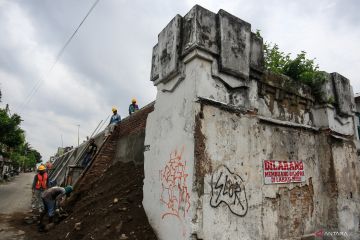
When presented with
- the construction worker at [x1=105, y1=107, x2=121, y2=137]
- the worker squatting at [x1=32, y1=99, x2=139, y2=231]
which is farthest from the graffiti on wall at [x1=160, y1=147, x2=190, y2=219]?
the construction worker at [x1=105, y1=107, x2=121, y2=137]

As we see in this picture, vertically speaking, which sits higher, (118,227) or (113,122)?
(113,122)

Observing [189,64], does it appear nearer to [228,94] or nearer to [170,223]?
[228,94]

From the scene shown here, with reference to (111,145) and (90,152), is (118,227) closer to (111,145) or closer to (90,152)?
(111,145)

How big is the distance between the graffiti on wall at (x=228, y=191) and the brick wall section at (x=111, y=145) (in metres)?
4.19

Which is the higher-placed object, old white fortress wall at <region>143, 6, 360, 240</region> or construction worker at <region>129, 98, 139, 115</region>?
construction worker at <region>129, 98, 139, 115</region>

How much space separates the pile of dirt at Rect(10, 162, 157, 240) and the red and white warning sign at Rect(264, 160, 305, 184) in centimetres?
237

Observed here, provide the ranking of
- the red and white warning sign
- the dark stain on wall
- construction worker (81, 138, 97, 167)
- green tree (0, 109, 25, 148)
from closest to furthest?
the dark stain on wall < the red and white warning sign < construction worker (81, 138, 97, 167) < green tree (0, 109, 25, 148)

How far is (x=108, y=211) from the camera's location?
605 centimetres

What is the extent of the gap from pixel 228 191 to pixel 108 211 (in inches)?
120

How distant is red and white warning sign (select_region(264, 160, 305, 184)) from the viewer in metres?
5.07

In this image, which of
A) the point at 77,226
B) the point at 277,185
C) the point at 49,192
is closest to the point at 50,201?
the point at 49,192

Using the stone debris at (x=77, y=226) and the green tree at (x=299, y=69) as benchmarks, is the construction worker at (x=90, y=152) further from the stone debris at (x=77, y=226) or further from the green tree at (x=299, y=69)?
the green tree at (x=299, y=69)

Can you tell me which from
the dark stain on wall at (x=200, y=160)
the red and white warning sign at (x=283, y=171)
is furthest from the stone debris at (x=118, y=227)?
Answer: the red and white warning sign at (x=283, y=171)

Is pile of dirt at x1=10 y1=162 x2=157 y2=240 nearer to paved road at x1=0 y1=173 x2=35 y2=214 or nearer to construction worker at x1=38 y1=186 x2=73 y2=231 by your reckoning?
construction worker at x1=38 y1=186 x2=73 y2=231
